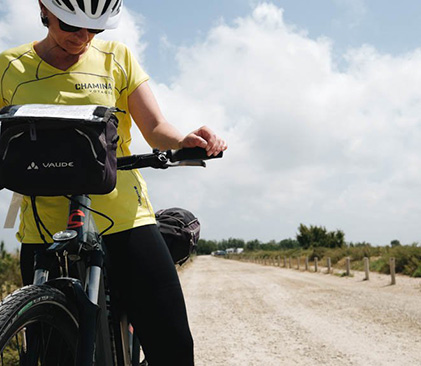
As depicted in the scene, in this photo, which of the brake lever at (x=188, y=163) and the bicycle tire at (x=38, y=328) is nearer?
the bicycle tire at (x=38, y=328)

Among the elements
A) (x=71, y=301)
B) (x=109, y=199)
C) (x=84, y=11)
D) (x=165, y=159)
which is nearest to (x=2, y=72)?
(x=84, y=11)

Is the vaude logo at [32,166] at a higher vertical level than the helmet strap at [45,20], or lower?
lower

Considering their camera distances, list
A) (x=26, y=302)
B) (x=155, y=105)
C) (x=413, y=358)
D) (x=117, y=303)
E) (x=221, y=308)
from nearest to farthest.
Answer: (x=26, y=302) → (x=117, y=303) → (x=155, y=105) → (x=413, y=358) → (x=221, y=308)

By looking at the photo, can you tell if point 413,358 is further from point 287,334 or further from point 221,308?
point 221,308

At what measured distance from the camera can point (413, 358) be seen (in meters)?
5.78

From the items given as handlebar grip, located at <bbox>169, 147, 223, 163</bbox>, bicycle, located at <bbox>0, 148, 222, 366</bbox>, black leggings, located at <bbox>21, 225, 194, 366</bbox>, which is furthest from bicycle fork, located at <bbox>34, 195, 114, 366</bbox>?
handlebar grip, located at <bbox>169, 147, 223, 163</bbox>

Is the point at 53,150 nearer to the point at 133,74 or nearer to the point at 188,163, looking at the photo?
the point at 188,163

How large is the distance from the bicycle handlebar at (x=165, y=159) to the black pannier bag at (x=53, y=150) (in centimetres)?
25

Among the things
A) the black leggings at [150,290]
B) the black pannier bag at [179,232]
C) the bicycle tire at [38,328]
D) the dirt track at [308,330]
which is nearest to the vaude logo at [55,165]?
the bicycle tire at [38,328]

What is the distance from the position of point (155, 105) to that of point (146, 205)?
0.46m

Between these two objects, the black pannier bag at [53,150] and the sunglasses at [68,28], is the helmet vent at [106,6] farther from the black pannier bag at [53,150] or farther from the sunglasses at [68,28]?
the black pannier bag at [53,150]

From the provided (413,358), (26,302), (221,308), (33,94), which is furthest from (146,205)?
(221,308)

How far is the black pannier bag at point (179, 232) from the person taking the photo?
90.7 inches

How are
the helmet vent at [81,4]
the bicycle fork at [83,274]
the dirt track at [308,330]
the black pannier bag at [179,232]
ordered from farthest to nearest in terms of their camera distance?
1. the dirt track at [308,330]
2. the black pannier bag at [179,232]
3. the helmet vent at [81,4]
4. the bicycle fork at [83,274]
